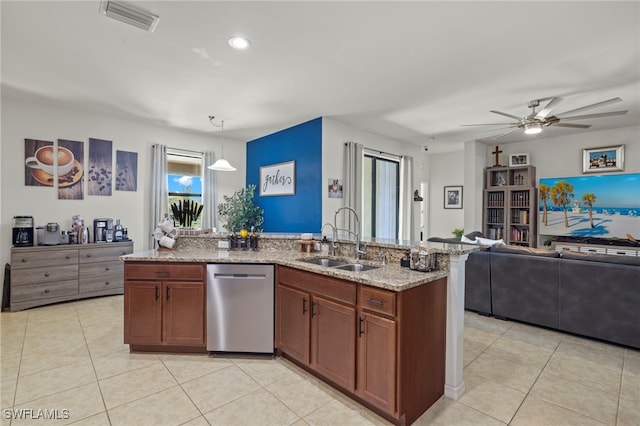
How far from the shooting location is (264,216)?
5.98 meters

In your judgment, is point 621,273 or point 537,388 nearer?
point 537,388

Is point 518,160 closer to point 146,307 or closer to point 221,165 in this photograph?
point 221,165

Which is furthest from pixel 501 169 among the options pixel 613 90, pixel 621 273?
pixel 621 273

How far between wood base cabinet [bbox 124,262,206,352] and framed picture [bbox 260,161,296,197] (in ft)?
8.97

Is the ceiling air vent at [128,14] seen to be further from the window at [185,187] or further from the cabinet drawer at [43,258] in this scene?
the window at [185,187]

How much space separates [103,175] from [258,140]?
105 inches

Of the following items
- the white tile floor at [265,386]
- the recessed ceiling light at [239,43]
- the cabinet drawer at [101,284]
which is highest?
the recessed ceiling light at [239,43]

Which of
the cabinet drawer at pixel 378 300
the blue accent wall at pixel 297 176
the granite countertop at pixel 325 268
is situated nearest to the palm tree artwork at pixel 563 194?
the blue accent wall at pixel 297 176

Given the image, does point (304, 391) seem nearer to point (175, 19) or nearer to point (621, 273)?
point (175, 19)

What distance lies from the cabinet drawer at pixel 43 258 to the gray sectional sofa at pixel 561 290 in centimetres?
536

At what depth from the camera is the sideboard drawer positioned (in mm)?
3996

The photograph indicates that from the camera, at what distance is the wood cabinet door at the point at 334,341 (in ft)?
7.16

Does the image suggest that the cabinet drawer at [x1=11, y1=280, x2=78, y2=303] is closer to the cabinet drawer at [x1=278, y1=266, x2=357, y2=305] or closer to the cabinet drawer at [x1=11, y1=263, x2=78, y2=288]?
the cabinet drawer at [x1=11, y1=263, x2=78, y2=288]

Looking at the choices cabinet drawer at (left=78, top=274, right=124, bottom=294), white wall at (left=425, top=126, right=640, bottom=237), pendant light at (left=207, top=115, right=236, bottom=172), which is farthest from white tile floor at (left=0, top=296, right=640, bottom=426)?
white wall at (left=425, top=126, right=640, bottom=237)
